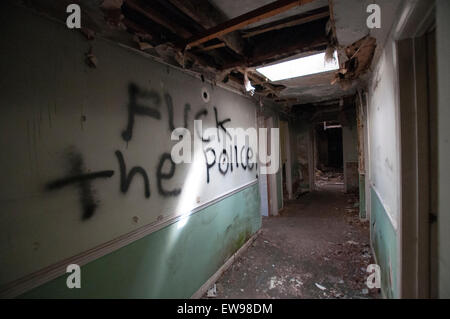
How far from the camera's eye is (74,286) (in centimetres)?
129

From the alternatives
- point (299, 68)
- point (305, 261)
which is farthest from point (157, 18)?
point (305, 261)

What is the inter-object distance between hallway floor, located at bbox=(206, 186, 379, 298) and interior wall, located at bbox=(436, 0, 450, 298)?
185 cm

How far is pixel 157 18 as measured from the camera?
152cm

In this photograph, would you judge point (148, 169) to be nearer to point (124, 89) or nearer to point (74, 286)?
point (124, 89)

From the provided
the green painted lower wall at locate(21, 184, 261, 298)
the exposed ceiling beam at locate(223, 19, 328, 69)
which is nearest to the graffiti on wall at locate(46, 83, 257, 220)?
the green painted lower wall at locate(21, 184, 261, 298)

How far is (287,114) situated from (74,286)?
19.5ft

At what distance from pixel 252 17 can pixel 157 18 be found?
0.70m

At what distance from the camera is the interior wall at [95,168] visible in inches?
42.5

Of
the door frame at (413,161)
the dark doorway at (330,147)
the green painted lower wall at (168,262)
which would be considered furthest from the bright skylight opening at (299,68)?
the dark doorway at (330,147)

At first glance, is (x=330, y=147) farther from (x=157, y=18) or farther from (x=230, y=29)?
(x=157, y=18)

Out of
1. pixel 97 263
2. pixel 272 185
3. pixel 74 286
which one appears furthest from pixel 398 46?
pixel 272 185

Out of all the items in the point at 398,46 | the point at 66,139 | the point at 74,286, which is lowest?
the point at 74,286
